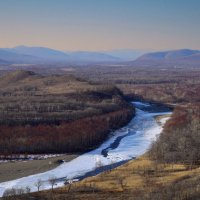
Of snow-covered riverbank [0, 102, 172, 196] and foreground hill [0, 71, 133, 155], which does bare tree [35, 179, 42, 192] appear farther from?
foreground hill [0, 71, 133, 155]

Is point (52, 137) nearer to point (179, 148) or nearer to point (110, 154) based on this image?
point (110, 154)

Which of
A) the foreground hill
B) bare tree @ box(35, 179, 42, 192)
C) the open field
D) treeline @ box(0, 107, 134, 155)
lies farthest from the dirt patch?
the open field

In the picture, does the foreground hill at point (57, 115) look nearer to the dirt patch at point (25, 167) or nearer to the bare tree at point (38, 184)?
the dirt patch at point (25, 167)

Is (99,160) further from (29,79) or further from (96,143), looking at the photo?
(29,79)

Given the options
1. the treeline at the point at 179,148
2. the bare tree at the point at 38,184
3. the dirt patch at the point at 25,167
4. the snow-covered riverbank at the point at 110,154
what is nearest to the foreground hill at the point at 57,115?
the snow-covered riverbank at the point at 110,154

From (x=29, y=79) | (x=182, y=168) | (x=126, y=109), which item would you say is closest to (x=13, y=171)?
→ (x=182, y=168)

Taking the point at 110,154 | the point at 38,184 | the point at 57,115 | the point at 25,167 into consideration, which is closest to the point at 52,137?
the point at 110,154
